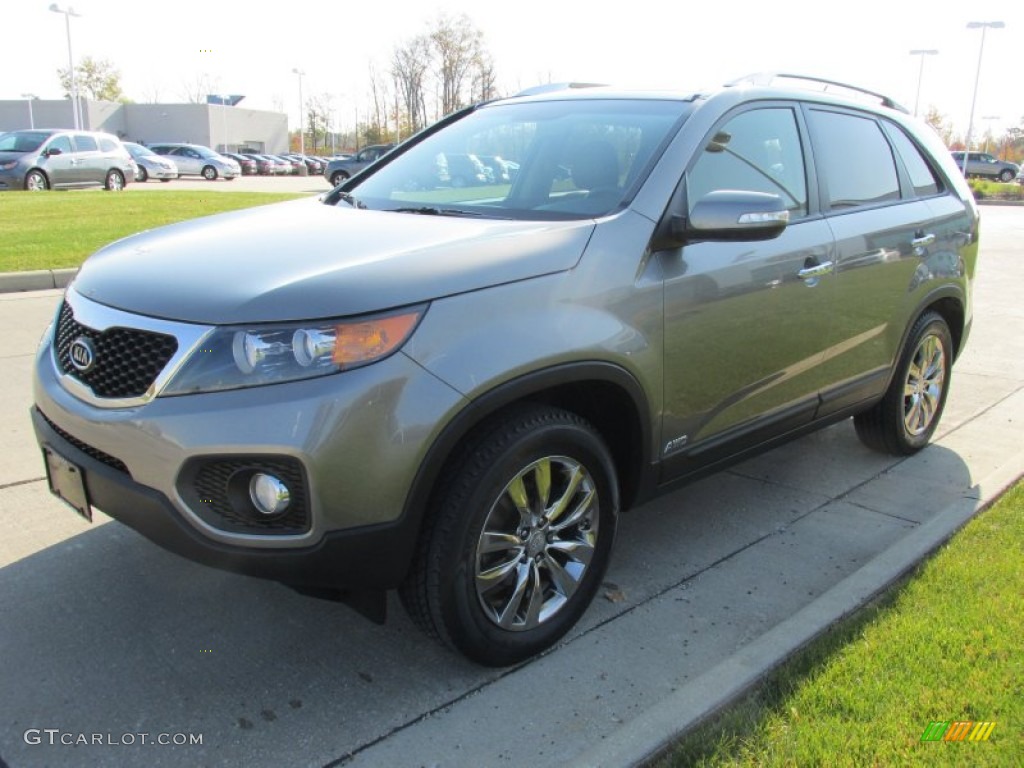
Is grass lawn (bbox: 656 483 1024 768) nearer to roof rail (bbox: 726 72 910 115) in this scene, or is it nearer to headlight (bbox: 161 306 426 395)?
headlight (bbox: 161 306 426 395)

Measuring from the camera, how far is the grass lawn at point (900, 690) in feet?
7.99

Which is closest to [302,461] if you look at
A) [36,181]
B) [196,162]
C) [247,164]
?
[36,181]

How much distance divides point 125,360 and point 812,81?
11.5 feet

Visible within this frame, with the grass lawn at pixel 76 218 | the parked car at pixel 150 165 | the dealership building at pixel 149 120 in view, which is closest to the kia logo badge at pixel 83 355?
the grass lawn at pixel 76 218

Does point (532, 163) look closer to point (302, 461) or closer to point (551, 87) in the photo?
point (551, 87)

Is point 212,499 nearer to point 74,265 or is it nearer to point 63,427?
point 63,427

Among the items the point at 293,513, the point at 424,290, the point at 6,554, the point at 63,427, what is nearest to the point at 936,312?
the point at 424,290

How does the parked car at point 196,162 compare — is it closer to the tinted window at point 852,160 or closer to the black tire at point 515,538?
the tinted window at point 852,160

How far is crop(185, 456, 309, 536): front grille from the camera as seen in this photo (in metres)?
2.29

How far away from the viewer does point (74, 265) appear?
32.0 feet

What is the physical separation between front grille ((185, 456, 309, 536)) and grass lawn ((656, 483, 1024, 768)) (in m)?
1.20

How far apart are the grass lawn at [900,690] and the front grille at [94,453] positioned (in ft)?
5.57

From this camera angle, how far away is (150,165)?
34250 millimetres

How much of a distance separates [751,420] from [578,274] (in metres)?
1.23
